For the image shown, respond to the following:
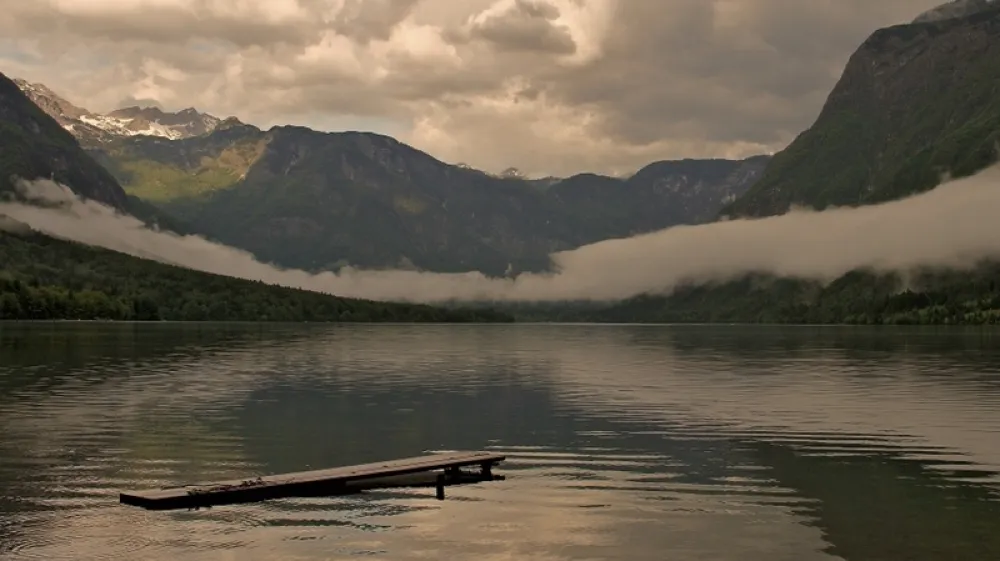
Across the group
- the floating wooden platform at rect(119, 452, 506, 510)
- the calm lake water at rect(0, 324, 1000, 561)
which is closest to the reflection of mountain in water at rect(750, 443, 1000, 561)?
the calm lake water at rect(0, 324, 1000, 561)

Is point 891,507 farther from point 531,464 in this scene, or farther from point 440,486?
point 440,486

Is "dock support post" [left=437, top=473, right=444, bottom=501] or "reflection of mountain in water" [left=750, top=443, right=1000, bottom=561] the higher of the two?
"dock support post" [left=437, top=473, right=444, bottom=501]

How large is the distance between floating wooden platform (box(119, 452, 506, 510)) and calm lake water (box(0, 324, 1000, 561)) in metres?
0.70

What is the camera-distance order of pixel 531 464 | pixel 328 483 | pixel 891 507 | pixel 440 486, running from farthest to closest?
pixel 531 464, pixel 440 486, pixel 328 483, pixel 891 507

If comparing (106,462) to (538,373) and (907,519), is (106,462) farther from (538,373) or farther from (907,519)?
(538,373)

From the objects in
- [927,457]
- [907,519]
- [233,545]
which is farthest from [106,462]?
[927,457]

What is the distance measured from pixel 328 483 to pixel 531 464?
16.4 meters

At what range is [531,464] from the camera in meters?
62.0

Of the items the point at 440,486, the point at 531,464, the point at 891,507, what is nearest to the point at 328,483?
the point at 440,486

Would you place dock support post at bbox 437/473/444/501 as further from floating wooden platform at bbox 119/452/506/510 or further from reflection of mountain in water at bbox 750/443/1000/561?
reflection of mountain in water at bbox 750/443/1000/561

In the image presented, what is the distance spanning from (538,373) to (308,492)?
347 ft

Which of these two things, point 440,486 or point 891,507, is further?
point 440,486

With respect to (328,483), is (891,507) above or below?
below

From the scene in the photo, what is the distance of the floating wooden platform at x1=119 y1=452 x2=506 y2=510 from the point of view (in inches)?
1718
